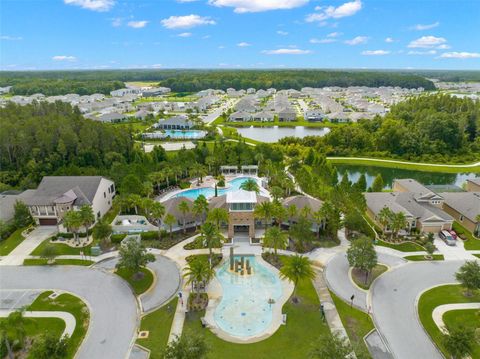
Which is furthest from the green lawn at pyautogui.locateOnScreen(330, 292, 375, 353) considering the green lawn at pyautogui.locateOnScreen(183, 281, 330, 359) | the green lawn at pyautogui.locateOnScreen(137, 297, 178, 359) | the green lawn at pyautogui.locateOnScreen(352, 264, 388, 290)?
the green lawn at pyautogui.locateOnScreen(137, 297, 178, 359)

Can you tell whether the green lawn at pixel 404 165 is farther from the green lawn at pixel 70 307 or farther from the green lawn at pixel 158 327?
the green lawn at pixel 70 307

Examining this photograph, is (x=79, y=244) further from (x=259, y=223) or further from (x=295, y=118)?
(x=295, y=118)

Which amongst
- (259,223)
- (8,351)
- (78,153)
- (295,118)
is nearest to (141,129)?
(78,153)

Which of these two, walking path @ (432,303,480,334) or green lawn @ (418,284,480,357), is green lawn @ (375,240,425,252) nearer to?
green lawn @ (418,284,480,357)

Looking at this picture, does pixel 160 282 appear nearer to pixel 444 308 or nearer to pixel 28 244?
pixel 28 244

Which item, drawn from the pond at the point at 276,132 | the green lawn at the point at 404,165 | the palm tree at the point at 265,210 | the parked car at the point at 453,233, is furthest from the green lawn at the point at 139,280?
the pond at the point at 276,132
